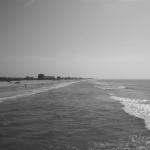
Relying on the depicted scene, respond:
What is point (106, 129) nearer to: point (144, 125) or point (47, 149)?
point (144, 125)

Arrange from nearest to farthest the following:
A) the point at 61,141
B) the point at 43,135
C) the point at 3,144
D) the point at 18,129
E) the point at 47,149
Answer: the point at 47,149 < the point at 3,144 < the point at 61,141 < the point at 43,135 < the point at 18,129

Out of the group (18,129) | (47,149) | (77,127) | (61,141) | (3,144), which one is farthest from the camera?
(77,127)

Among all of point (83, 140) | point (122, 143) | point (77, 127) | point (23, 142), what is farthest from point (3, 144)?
point (122, 143)

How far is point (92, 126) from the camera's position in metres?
10.3

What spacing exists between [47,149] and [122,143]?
341cm

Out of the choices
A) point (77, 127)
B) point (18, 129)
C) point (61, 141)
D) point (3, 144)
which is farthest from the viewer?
point (77, 127)

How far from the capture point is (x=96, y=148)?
6770 millimetres

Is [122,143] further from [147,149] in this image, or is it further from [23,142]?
[23,142]

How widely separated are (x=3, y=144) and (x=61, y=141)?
8.39ft

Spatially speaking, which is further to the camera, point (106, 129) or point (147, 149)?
point (106, 129)

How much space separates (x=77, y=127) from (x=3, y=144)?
4438 millimetres

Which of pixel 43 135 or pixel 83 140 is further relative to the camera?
pixel 43 135

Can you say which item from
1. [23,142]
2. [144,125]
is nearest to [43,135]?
[23,142]

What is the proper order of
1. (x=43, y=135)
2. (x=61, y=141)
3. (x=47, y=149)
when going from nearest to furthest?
(x=47, y=149), (x=61, y=141), (x=43, y=135)
